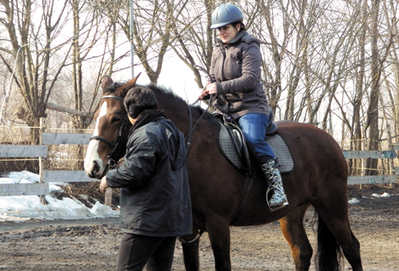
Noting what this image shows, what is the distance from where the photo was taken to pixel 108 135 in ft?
13.1

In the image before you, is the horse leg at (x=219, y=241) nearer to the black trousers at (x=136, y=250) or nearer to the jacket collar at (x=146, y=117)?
the black trousers at (x=136, y=250)

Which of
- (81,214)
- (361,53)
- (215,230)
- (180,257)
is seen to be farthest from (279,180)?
(361,53)

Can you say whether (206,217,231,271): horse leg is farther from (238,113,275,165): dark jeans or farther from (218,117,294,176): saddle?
(238,113,275,165): dark jeans

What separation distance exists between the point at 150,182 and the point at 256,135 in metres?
1.75

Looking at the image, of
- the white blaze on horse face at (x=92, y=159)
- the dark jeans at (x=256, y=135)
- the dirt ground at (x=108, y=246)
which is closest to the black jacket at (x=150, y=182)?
the white blaze on horse face at (x=92, y=159)

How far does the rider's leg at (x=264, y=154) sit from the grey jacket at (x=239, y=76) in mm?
150

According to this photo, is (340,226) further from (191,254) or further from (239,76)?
(239,76)

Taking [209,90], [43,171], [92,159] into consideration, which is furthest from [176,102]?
[43,171]

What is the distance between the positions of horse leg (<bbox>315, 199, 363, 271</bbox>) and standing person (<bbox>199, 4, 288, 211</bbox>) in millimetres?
922

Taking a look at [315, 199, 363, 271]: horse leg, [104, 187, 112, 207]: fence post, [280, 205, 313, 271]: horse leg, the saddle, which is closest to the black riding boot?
the saddle

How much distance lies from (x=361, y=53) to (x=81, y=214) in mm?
9061

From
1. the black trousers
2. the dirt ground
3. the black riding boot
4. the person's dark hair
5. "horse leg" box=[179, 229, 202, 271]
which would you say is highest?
the person's dark hair

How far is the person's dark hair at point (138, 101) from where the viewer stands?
3312mm

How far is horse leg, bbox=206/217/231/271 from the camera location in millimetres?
4246
